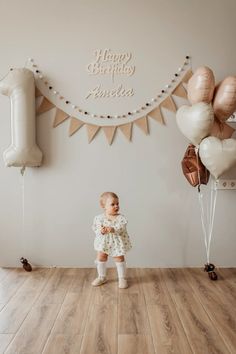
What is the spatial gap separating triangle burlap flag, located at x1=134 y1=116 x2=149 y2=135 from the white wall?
39 mm

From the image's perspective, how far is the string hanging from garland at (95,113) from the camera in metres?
3.11

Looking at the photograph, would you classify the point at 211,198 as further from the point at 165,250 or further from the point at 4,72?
the point at 4,72

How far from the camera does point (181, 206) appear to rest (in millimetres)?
3180

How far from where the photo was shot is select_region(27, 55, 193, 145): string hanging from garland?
10.2 ft

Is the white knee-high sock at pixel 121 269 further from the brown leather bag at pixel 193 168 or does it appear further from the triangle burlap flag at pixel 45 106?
the triangle burlap flag at pixel 45 106

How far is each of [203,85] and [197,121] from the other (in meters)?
0.24

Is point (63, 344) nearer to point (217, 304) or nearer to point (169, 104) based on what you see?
point (217, 304)

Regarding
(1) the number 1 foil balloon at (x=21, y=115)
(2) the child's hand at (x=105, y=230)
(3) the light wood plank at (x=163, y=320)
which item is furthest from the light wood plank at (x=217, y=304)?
(1) the number 1 foil balloon at (x=21, y=115)

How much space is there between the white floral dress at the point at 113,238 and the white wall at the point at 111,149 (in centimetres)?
34

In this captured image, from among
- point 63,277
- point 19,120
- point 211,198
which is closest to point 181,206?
point 211,198

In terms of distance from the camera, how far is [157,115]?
10.2 feet

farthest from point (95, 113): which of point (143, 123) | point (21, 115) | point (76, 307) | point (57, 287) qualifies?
point (76, 307)

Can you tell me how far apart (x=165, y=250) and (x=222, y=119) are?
1082 mm

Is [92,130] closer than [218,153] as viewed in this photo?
No
